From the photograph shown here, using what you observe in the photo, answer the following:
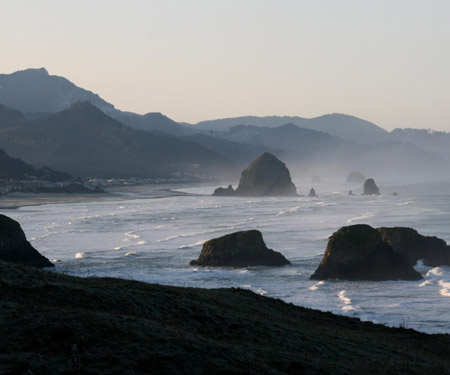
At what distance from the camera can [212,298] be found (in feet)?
80.8

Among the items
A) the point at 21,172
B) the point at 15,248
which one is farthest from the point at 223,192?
the point at 15,248

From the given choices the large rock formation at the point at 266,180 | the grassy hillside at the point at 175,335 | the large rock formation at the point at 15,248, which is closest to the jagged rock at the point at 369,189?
the large rock formation at the point at 266,180

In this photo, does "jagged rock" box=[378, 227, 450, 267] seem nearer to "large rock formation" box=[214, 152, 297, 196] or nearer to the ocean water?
the ocean water

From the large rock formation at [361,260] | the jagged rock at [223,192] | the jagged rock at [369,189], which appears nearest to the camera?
the large rock formation at [361,260]

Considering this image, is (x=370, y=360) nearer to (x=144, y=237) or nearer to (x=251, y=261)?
(x=251, y=261)

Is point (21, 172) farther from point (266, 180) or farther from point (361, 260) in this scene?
point (361, 260)

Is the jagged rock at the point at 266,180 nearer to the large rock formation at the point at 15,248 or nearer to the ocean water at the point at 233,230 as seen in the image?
the ocean water at the point at 233,230

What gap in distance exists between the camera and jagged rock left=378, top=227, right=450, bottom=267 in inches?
1838

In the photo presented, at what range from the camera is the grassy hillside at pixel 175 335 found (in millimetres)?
15492

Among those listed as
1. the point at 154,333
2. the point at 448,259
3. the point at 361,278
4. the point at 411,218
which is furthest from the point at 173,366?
the point at 411,218

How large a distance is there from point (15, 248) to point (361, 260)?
1973 cm

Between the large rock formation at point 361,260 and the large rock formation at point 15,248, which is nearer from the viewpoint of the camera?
the large rock formation at point 361,260

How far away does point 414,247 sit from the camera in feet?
155

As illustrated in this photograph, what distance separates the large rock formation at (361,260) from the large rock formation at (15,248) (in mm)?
16011
